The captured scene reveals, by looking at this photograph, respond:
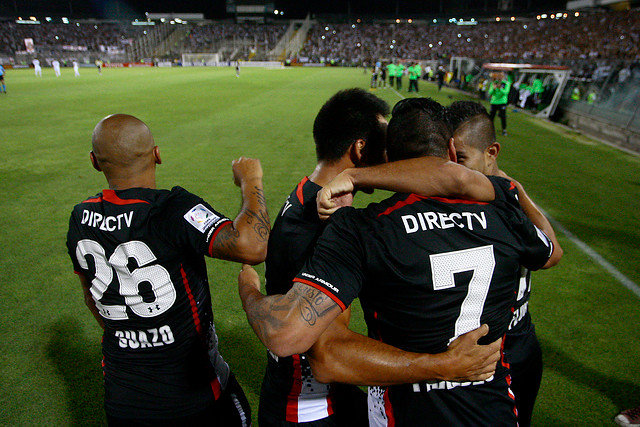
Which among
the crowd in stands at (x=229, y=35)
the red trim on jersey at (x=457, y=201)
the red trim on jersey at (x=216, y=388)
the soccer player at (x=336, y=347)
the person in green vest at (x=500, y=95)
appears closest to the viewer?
the soccer player at (x=336, y=347)

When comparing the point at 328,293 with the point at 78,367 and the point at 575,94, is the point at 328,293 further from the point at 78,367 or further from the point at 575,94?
the point at 575,94

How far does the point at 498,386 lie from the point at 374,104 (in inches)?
60.6

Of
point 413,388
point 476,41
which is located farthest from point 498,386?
→ point 476,41

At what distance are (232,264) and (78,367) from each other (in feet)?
7.57

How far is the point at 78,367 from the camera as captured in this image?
3.89 metres

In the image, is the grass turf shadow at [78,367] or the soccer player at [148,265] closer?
the soccer player at [148,265]

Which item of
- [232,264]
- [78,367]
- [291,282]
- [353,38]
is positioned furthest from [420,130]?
[353,38]

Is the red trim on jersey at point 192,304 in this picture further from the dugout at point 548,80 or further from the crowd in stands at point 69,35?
the crowd in stands at point 69,35

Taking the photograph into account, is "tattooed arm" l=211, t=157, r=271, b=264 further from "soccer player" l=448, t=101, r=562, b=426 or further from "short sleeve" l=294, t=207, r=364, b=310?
"soccer player" l=448, t=101, r=562, b=426

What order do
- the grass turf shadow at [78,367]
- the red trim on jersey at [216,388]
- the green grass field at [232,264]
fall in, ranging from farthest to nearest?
the green grass field at [232,264] < the grass turf shadow at [78,367] < the red trim on jersey at [216,388]

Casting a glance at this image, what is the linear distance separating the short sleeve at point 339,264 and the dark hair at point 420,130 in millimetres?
453

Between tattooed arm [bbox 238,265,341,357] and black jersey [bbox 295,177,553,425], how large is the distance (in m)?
0.05

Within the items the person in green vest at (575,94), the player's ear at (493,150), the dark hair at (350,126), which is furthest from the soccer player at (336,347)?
the person in green vest at (575,94)

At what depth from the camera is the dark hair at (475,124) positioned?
11.2 feet
